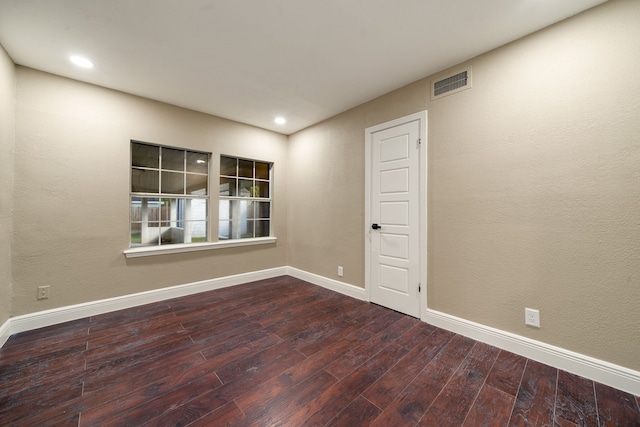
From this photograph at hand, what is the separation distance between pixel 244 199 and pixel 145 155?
4.84 ft

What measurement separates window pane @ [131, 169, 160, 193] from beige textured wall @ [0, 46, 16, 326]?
1.00 meters

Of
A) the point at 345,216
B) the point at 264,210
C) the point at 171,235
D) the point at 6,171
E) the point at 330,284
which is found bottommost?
the point at 330,284

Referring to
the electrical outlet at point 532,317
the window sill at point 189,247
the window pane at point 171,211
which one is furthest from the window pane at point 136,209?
the electrical outlet at point 532,317

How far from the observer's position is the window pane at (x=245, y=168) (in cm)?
414

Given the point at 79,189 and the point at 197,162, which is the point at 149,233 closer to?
the point at 79,189

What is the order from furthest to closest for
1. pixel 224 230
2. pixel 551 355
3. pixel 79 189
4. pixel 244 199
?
pixel 244 199 → pixel 224 230 → pixel 79 189 → pixel 551 355

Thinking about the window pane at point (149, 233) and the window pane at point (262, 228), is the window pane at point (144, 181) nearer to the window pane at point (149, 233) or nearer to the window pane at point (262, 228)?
the window pane at point (149, 233)

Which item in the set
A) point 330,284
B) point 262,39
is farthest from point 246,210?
point 262,39

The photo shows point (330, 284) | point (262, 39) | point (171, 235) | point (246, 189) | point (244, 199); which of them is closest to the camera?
point (262, 39)

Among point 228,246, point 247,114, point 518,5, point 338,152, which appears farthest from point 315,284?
point 518,5

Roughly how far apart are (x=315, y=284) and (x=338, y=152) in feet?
6.97

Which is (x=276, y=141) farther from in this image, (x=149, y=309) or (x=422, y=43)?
(x=149, y=309)

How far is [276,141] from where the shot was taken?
4.45 m

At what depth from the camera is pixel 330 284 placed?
12.1ft
